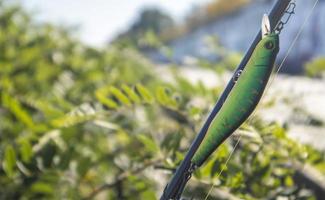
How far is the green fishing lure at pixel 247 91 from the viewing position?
0.50 meters

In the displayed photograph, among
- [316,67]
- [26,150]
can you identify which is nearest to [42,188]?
[26,150]

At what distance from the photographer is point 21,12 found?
2947 mm

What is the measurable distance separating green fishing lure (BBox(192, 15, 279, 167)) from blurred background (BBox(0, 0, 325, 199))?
4 cm

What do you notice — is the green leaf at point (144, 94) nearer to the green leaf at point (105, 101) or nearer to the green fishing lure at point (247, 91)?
the green leaf at point (105, 101)

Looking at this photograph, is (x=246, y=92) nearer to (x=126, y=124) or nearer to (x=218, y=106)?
(x=218, y=106)

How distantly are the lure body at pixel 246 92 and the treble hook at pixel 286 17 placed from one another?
1cm

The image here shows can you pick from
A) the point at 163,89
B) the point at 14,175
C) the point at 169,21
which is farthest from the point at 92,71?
the point at 169,21

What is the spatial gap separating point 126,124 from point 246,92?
49.4 inches

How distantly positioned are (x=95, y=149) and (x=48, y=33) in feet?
4.01

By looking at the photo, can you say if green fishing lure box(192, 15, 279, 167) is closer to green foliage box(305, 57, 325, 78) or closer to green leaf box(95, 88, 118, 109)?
green leaf box(95, 88, 118, 109)

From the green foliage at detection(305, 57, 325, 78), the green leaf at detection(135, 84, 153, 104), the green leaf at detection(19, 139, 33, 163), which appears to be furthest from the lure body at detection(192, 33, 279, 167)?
the green foliage at detection(305, 57, 325, 78)

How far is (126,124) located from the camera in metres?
1.75

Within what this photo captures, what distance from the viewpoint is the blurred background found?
1.16 metres

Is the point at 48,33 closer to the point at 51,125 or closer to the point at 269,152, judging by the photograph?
the point at 51,125
